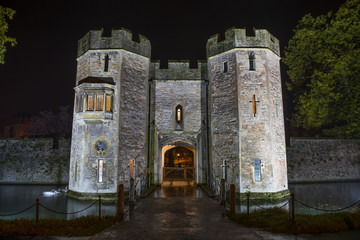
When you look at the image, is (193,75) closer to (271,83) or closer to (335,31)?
(271,83)

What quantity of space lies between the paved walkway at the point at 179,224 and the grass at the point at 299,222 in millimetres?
423

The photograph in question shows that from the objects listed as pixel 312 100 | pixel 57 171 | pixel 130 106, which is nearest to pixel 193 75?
pixel 130 106

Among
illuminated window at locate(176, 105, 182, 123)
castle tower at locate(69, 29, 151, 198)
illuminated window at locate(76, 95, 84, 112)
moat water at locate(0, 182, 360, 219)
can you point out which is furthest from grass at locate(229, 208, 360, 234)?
illuminated window at locate(76, 95, 84, 112)

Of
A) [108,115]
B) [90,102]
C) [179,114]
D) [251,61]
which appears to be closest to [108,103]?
[108,115]

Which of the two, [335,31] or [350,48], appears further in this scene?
[335,31]

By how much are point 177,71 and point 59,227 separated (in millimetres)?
12296

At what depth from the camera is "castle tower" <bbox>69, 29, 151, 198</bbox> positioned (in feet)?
45.3

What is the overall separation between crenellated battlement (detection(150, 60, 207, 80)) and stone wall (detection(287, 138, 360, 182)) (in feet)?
42.2

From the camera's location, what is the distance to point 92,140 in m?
14.1

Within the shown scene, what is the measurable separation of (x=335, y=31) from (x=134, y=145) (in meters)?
15.0

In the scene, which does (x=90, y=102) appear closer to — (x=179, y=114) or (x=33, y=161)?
(x=179, y=114)

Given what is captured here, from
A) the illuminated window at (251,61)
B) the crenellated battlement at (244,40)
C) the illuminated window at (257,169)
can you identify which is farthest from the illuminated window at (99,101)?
the illuminated window at (257,169)

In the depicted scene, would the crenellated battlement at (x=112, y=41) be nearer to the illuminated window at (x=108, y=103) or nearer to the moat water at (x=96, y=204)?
the illuminated window at (x=108, y=103)

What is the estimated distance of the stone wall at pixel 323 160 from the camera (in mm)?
23253
